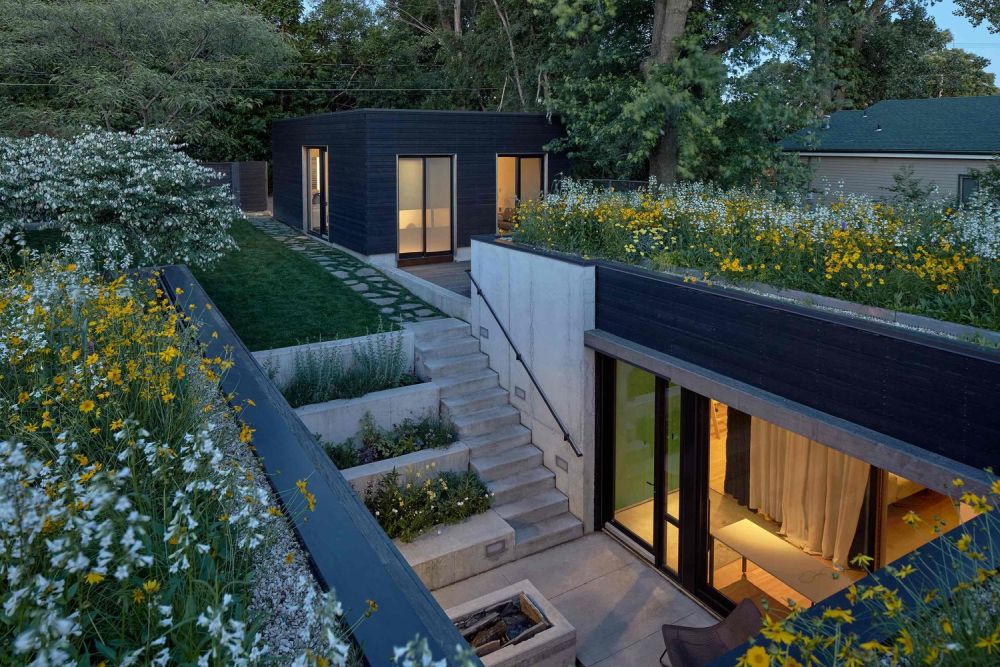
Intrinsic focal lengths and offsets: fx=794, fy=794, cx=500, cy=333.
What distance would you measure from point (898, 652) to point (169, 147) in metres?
9.57

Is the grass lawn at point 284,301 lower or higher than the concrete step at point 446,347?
higher

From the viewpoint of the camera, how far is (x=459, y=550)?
→ 756 cm

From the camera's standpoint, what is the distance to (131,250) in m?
8.97

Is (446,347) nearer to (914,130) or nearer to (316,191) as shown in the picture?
(316,191)

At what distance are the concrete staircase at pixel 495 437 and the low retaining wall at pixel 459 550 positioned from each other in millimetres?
215

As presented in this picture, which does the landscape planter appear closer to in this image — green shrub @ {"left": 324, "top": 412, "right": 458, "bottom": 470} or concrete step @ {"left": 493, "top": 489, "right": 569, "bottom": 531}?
green shrub @ {"left": 324, "top": 412, "right": 458, "bottom": 470}

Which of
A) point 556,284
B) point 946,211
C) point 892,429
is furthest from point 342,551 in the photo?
point 946,211

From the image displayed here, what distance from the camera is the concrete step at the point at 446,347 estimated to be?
32.6ft

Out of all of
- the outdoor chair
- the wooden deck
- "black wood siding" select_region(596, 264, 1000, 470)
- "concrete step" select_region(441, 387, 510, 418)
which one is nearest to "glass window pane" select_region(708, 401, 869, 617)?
"black wood siding" select_region(596, 264, 1000, 470)

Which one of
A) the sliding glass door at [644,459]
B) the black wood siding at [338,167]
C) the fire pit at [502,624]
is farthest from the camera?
the black wood siding at [338,167]

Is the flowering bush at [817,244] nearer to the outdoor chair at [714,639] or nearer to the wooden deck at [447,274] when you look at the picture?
the outdoor chair at [714,639]

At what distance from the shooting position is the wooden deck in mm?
12398

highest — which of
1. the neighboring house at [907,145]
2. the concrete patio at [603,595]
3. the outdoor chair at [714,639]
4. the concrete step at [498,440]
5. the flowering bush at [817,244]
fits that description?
the neighboring house at [907,145]

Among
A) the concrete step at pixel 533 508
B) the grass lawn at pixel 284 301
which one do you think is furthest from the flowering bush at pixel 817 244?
the grass lawn at pixel 284 301
